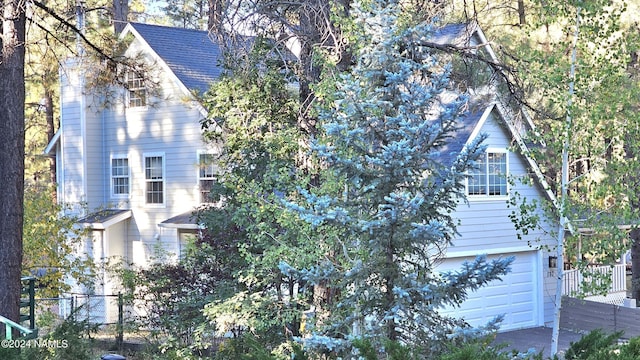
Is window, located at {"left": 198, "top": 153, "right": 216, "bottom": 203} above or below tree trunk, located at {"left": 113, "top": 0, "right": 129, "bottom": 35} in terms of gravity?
below

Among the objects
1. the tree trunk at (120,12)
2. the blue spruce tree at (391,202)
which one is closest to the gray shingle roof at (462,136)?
the blue spruce tree at (391,202)

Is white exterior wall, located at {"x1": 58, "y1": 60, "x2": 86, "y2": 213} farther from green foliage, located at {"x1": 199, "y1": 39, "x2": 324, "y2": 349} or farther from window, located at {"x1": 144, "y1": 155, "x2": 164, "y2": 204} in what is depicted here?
green foliage, located at {"x1": 199, "y1": 39, "x2": 324, "y2": 349}

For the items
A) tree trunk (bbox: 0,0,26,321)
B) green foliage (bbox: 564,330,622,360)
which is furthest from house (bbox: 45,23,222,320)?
green foliage (bbox: 564,330,622,360)

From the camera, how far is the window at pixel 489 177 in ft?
65.3

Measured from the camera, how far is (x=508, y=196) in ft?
67.5

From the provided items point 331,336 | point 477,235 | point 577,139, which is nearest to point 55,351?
point 331,336

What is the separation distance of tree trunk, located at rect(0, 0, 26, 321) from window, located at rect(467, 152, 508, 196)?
10.6 m

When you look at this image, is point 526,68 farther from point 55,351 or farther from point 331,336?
point 55,351

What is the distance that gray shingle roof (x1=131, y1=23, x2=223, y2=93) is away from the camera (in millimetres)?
21609

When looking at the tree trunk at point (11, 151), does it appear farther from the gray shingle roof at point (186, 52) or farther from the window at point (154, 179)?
the window at point (154, 179)

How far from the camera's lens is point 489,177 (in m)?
20.2

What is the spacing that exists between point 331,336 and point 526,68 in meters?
5.28

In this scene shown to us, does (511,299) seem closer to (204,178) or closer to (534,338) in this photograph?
(534,338)

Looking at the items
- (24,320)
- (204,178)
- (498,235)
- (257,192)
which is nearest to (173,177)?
(204,178)
